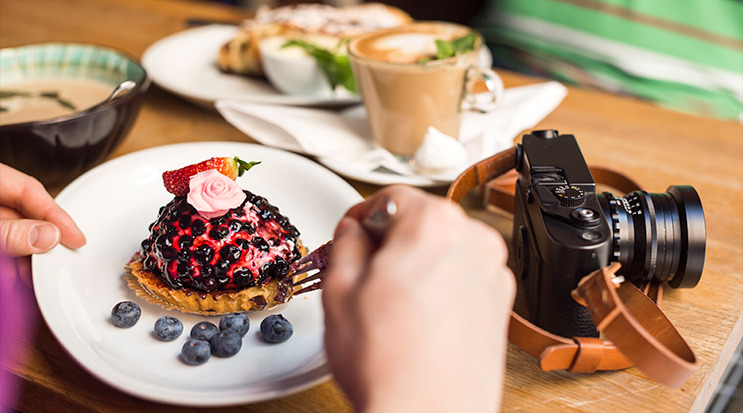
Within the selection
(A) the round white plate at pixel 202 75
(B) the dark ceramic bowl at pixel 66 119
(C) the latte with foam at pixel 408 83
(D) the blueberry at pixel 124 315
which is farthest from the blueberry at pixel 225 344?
(A) the round white plate at pixel 202 75

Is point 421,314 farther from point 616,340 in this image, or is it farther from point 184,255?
point 184,255

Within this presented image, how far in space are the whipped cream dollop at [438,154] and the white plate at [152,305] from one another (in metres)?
0.17

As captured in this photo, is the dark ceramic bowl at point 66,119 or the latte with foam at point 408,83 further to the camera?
the latte with foam at point 408,83

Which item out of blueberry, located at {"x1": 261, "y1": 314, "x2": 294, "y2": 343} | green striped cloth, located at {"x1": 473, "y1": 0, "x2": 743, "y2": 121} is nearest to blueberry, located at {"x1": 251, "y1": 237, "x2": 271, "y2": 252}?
blueberry, located at {"x1": 261, "y1": 314, "x2": 294, "y2": 343}

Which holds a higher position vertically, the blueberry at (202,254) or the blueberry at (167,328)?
the blueberry at (202,254)

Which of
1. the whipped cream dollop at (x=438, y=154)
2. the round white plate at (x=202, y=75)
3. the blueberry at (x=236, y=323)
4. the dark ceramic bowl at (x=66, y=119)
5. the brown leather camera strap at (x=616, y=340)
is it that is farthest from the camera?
the round white plate at (x=202, y=75)

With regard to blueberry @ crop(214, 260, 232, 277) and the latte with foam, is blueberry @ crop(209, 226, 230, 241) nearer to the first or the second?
blueberry @ crop(214, 260, 232, 277)

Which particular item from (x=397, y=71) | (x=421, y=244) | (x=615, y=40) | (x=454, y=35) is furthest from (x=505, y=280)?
(x=615, y=40)

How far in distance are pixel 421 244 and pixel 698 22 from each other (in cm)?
156

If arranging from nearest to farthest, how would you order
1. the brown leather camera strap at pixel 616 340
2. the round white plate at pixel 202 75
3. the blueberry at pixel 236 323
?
the brown leather camera strap at pixel 616 340 < the blueberry at pixel 236 323 < the round white plate at pixel 202 75

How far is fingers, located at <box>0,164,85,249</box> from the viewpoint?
0.82 m

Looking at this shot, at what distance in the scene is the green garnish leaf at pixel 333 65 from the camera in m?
1.31

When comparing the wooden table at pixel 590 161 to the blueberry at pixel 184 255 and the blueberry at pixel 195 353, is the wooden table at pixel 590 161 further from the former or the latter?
the blueberry at pixel 184 255

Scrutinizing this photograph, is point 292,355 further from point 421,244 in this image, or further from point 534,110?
point 534,110
